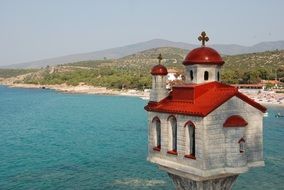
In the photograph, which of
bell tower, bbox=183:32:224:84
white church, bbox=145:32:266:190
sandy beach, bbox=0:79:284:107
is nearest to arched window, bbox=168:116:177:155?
white church, bbox=145:32:266:190

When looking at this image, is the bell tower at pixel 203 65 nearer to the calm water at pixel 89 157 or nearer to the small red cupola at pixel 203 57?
the small red cupola at pixel 203 57

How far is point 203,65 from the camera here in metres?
15.7

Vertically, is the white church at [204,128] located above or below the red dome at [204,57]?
below

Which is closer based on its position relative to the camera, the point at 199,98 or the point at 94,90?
the point at 199,98

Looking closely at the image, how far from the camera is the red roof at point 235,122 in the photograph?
14.7 metres

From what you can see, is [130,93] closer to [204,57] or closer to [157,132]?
[157,132]

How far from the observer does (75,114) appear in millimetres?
85750

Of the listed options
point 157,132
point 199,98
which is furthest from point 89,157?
point 199,98

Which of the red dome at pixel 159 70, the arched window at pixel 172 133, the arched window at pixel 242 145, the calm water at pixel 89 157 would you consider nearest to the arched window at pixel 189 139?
the arched window at pixel 172 133

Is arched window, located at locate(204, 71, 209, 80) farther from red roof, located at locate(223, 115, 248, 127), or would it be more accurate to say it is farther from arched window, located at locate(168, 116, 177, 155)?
arched window, located at locate(168, 116, 177, 155)

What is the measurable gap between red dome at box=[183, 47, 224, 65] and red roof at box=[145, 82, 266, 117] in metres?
0.81

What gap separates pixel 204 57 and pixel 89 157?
29.4 meters

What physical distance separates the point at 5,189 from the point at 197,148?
71.6 ft

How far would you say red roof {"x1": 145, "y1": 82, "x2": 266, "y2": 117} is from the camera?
570 inches
